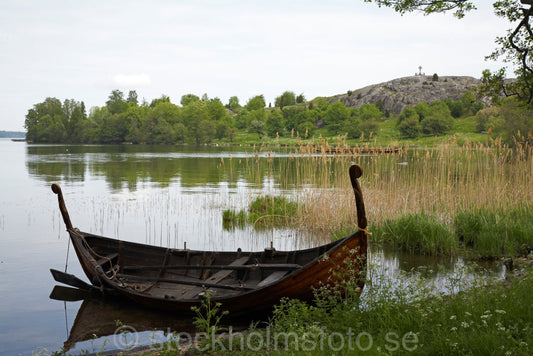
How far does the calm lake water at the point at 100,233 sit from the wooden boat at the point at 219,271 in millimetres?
536

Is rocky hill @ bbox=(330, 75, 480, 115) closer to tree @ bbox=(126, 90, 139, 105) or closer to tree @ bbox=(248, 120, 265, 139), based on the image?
tree @ bbox=(248, 120, 265, 139)

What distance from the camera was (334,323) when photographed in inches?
225

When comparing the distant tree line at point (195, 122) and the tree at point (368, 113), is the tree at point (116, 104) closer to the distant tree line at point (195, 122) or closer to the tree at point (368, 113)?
the distant tree line at point (195, 122)

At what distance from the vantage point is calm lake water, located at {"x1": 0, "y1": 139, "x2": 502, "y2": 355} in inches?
314

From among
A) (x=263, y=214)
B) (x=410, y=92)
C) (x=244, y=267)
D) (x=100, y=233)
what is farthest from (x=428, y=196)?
(x=410, y=92)

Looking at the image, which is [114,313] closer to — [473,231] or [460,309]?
[460,309]

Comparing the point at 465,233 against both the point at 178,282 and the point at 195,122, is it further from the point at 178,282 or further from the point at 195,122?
the point at 195,122

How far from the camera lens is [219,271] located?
8.49 m

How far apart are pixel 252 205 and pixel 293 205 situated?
103 inches

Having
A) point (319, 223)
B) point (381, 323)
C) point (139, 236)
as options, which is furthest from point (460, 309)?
point (139, 236)

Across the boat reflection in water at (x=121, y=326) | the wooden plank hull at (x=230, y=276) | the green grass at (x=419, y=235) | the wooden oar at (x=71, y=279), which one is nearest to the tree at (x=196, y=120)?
the green grass at (x=419, y=235)

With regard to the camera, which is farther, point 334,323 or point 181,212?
point 181,212

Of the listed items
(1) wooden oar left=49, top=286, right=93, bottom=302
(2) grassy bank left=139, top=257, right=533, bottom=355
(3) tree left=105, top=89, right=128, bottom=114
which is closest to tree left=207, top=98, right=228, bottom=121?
(3) tree left=105, top=89, right=128, bottom=114

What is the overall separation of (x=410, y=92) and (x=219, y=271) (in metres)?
170
